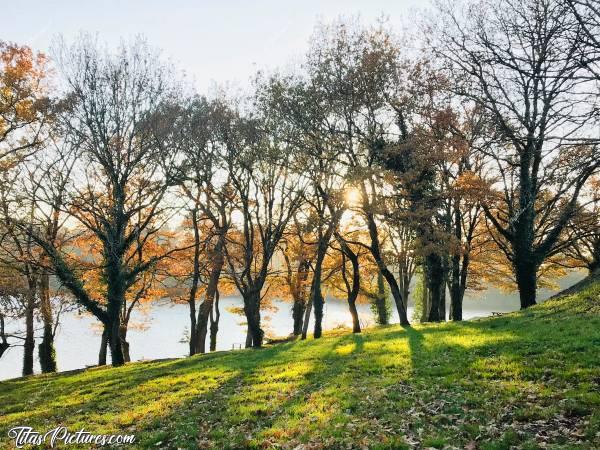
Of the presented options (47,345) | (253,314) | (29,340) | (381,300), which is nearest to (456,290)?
(381,300)

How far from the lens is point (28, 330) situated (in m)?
28.2

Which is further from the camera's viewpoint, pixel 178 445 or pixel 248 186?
pixel 248 186

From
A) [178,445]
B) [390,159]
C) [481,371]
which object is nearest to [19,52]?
[390,159]

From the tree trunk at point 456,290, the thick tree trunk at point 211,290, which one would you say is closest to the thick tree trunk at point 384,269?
the tree trunk at point 456,290

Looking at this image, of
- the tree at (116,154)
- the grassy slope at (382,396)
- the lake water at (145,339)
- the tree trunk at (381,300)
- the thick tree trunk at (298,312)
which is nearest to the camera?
the grassy slope at (382,396)

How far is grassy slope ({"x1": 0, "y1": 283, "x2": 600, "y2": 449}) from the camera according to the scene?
834 centimetres

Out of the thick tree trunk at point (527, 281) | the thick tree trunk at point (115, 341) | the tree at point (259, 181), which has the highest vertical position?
the tree at point (259, 181)

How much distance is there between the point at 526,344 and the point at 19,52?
94.9ft

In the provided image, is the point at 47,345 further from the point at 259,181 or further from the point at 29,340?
the point at 259,181

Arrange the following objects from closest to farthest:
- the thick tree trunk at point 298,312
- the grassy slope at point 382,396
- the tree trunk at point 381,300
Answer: the grassy slope at point 382,396 → the thick tree trunk at point 298,312 → the tree trunk at point 381,300

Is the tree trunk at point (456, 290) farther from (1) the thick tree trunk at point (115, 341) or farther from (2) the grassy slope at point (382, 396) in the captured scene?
(1) the thick tree trunk at point (115, 341)

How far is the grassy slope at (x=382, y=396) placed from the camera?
27.4 feet

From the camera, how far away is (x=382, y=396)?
10844 mm

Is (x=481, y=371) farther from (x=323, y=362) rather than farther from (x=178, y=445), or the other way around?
(x=178, y=445)
